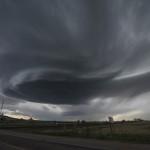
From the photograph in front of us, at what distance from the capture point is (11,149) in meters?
14.5

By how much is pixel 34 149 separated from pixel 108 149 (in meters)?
4.38

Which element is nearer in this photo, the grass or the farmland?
the grass

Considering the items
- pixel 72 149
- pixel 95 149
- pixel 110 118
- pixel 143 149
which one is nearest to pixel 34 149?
pixel 72 149

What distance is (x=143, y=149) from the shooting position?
13133 millimetres

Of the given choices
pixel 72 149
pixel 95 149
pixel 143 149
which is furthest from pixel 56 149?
pixel 143 149

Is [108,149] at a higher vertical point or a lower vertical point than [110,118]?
lower

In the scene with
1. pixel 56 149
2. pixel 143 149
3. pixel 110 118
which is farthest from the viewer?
Result: pixel 110 118

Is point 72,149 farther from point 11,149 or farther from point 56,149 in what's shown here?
point 11,149

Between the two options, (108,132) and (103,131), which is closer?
(108,132)

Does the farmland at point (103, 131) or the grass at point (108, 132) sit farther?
the farmland at point (103, 131)

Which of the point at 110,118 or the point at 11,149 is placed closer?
the point at 11,149

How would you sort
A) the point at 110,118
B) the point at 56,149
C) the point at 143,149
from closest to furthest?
the point at 143,149, the point at 56,149, the point at 110,118

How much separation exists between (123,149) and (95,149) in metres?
1.59

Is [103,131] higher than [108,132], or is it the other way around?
[103,131]
